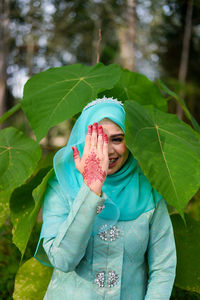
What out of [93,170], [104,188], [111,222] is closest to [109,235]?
[111,222]

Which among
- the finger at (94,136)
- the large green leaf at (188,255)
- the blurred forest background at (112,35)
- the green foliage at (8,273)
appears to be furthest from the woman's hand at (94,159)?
the blurred forest background at (112,35)

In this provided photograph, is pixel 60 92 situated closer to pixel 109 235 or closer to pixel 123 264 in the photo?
pixel 109 235

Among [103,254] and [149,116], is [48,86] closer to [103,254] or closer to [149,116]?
[149,116]

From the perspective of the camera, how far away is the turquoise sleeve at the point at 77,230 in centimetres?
106

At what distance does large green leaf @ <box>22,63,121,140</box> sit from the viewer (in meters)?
1.36

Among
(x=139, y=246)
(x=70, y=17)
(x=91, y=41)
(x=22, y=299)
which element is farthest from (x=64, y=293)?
(x=91, y=41)

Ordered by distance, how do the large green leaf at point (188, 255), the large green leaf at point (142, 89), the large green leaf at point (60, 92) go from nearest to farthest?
the large green leaf at point (60, 92) → the large green leaf at point (188, 255) → the large green leaf at point (142, 89)

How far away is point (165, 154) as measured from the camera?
1.23 metres

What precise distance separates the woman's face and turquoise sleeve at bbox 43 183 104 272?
20 cm

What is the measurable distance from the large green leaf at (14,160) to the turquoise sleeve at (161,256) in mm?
574

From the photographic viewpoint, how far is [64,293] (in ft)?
4.04

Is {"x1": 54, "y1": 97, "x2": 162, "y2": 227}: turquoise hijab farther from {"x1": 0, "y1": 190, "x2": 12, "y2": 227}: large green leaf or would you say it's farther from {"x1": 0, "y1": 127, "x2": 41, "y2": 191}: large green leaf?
{"x1": 0, "y1": 190, "x2": 12, "y2": 227}: large green leaf

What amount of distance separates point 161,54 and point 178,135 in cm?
1200

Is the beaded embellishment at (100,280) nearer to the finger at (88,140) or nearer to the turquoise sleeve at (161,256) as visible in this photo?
the turquoise sleeve at (161,256)
